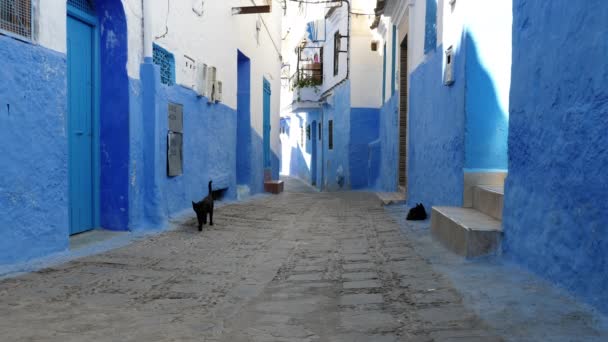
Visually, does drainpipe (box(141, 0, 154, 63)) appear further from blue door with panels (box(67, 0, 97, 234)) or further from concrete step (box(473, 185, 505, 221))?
concrete step (box(473, 185, 505, 221))

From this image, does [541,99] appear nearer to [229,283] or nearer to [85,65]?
[229,283]

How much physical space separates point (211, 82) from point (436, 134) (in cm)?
363

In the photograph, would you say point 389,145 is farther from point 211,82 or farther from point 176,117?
point 176,117

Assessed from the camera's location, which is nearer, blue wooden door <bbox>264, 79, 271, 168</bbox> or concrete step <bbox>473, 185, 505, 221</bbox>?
concrete step <bbox>473, 185, 505, 221</bbox>

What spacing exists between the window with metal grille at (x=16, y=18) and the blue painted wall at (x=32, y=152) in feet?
0.22

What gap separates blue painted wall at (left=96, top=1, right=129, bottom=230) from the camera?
564 cm

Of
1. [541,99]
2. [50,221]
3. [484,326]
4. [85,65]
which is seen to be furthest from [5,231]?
[541,99]

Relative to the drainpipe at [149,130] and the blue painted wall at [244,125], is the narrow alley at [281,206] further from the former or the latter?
the blue painted wall at [244,125]

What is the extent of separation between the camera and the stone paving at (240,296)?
271 centimetres

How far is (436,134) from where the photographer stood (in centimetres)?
715

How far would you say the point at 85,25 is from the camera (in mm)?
5477

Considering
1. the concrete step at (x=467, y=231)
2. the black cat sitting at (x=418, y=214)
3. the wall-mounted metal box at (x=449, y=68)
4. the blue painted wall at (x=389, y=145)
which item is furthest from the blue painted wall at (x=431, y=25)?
the blue painted wall at (x=389, y=145)

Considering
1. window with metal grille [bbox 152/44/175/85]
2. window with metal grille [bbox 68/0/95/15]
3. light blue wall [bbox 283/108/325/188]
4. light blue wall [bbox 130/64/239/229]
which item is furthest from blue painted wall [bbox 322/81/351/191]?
window with metal grille [bbox 68/0/95/15]

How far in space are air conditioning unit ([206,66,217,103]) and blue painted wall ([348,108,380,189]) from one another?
29.5 feet
